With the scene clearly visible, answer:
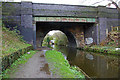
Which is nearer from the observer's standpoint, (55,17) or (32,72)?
(32,72)

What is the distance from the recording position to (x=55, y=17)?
37.1 ft

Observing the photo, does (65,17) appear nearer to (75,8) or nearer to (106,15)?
(75,8)

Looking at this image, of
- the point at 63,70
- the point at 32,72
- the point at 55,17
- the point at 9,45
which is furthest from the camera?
the point at 55,17

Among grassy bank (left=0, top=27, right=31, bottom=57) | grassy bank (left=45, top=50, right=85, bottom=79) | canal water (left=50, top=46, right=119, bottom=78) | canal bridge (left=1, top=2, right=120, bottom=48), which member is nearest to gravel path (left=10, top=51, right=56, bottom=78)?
grassy bank (left=45, top=50, right=85, bottom=79)

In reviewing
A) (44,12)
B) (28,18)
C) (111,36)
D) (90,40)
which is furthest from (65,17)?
(111,36)

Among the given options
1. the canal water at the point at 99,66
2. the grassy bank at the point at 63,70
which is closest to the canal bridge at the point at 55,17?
the canal water at the point at 99,66

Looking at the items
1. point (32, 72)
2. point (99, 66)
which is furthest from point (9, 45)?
point (99, 66)

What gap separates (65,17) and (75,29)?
198 inches

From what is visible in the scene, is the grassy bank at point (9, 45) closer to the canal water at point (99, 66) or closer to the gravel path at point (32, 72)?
the gravel path at point (32, 72)

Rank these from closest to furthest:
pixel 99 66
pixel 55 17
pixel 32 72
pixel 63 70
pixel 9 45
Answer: pixel 32 72
pixel 63 70
pixel 9 45
pixel 99 66
pixel 55 17

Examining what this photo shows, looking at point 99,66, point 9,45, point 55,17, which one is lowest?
point 99,66

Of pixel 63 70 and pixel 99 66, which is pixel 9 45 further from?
pixel 99 66

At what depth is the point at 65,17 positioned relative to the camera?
11484mm

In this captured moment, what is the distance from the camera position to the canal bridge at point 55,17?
10.4m
